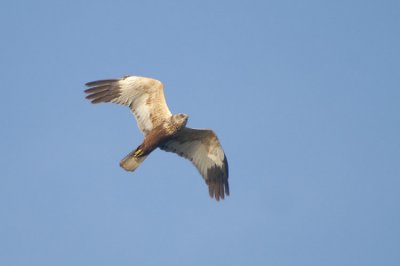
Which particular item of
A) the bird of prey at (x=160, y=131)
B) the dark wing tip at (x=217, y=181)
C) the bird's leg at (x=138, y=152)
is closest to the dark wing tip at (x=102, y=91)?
the bird of prey at (x=160, y=131)

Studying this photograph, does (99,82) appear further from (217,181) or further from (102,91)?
(217,181)

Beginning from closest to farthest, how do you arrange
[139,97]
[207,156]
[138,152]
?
[138,152] < [139,97] < [207,156]

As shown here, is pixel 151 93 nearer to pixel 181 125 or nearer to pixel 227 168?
pixel 181 125

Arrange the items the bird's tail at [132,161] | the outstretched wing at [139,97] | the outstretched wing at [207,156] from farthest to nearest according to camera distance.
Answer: the outstretched wing at [207,156] → the outstretched wing at [139,97] → the bird's tail at [132,161]

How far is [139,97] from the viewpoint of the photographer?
15.2m

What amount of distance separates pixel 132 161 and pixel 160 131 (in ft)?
3.63

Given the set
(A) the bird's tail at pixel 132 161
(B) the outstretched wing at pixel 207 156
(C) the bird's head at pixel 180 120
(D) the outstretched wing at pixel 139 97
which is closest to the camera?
(C) the bird's head at pixel 180 120

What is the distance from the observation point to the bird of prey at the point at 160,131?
14.7 m

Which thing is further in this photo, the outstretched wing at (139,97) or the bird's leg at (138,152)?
the outstretched wing at (139,97)

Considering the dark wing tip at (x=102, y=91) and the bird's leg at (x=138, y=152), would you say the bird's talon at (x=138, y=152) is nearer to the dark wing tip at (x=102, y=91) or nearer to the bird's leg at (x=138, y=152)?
the bird's leg at (x=138, y=152)

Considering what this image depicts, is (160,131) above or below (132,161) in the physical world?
above

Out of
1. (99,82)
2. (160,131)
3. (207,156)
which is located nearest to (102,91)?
(99,82)

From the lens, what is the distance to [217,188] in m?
15.6

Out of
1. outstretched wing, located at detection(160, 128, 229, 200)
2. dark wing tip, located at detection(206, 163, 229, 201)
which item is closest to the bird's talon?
outstretched wing, located at detection(160, 128, 229, 200)
